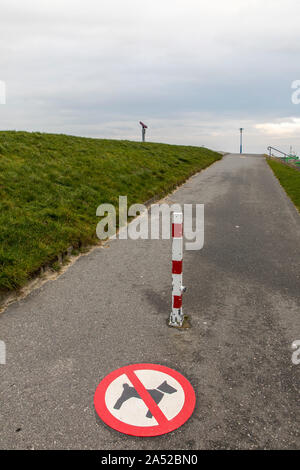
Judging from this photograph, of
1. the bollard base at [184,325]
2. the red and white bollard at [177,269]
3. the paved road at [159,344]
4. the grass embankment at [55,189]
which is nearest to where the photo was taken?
the paved road at [159,344]

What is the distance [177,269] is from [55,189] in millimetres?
6310

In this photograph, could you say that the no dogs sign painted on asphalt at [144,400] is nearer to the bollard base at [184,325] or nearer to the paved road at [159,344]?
the paved road at [159,344]

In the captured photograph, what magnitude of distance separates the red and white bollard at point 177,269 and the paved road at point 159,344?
0.73 ft

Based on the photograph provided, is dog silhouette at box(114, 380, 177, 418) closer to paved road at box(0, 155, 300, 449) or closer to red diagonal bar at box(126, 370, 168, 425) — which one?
red diagonal bar at box(126, 370, 168, 425)

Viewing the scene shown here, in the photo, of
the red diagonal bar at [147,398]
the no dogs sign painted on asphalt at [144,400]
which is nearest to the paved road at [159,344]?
the no dogs sign painted on asphalt at [144,400]

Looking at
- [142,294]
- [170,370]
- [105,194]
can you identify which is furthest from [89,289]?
[105,194]

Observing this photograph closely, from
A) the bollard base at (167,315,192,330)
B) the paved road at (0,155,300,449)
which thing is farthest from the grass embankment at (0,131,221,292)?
the bollard base at (167,315,192,330)

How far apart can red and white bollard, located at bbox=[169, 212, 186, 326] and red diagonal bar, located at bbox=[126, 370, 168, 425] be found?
1106mm

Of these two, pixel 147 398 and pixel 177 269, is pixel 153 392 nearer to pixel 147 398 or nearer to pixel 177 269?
pixel 147 398

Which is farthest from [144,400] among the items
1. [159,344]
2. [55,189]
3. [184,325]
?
[55,189]

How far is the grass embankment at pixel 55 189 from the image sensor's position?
6.16 m

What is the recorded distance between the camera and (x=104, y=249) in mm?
7383

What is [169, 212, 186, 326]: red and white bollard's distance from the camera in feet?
13.3
